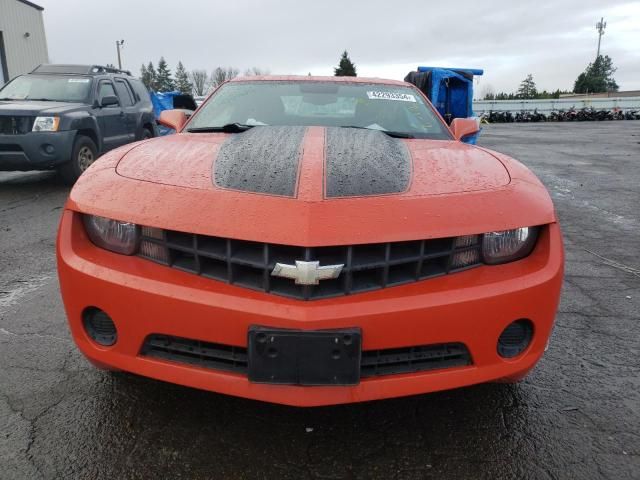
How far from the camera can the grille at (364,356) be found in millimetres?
1739

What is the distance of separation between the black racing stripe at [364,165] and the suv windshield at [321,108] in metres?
0.52

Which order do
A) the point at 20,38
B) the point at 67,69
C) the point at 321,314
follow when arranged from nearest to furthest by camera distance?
the point at 321,314 → the point at 67,69 → the point at 20,38

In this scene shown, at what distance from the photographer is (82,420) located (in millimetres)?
2057

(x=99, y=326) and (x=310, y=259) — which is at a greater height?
(x=310, y=259)

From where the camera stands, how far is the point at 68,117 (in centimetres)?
720

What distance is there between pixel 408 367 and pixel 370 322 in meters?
0.25

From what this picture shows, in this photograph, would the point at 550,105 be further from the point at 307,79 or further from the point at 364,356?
the point at 364,356

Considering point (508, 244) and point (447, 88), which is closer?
point (508, 244)

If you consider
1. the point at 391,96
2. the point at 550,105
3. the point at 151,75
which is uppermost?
the point at 151,75

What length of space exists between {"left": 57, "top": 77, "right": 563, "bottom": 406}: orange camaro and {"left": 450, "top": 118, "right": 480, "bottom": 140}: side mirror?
1.07 metres

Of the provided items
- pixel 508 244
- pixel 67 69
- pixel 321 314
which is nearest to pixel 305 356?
pixel 321 314

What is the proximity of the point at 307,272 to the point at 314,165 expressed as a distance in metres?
0.51

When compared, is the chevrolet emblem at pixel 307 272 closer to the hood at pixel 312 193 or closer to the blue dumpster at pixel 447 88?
the hood at pixel 312 193

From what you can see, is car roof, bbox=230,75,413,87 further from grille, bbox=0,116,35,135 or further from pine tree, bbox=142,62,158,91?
pine tree, bbox=142,62,158,91
